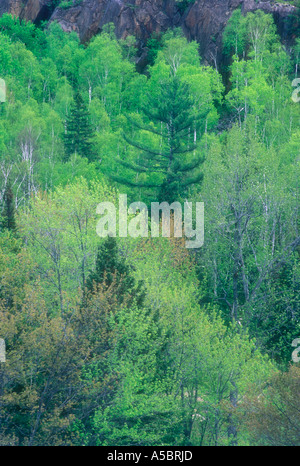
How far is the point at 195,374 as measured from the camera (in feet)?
74.9

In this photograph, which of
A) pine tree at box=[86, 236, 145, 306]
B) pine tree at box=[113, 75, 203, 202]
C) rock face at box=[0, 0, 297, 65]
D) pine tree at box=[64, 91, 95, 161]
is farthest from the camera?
rock face at box=[0, 0, 297, 65]

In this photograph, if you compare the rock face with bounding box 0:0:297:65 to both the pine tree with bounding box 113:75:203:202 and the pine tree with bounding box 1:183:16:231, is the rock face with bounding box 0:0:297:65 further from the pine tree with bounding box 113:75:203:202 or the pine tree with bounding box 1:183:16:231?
the pine tree with bounding box 1:183:16:231

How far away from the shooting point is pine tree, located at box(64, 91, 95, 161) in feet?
146

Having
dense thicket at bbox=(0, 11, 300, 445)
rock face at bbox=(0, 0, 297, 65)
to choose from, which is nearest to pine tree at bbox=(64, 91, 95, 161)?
dense thicket at bbox=(0, 11, 300, 445)

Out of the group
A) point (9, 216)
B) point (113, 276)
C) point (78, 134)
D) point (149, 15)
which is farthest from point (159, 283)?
point (149, 15)

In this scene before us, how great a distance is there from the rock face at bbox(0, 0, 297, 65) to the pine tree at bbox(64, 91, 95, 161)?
14.8 metres

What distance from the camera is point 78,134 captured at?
44.9 metres

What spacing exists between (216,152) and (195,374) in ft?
40.8

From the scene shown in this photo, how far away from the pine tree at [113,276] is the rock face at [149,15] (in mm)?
34116

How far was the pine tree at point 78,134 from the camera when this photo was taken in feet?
146

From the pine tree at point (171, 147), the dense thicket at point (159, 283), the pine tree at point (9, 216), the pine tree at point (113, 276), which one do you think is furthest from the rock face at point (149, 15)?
the pine tree at point (113, 276)

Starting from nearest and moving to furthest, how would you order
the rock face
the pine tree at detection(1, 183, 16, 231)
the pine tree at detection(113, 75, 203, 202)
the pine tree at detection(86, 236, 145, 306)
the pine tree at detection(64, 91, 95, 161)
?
1. the pine tree at detection(86, 236, 145, 306)
2. the pine tree at detection(1, 183, 16, 231)
3. the pine tree at detection(113, 75, 203, 202)
4. the pine tree at detection(64, 91, 95, 161)
5. the rock face

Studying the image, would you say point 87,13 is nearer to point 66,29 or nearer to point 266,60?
point 66,29

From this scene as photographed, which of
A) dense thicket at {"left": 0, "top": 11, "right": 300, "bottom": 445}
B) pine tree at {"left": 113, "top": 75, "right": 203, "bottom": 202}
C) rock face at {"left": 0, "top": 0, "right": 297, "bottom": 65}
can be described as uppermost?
rock face at {"left": 0, "top": 0, "right": 297, "bottom": 65}
